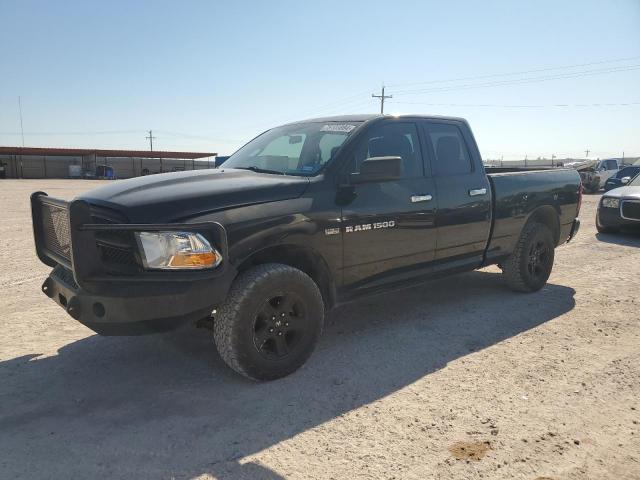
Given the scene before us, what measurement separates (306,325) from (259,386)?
0.52 meters

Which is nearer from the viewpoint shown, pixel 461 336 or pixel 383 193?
pixel 383 193

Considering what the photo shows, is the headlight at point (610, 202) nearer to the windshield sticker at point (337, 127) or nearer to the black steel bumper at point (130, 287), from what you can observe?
the windshield sticker at point (337, 127)

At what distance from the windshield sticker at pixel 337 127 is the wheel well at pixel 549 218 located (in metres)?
2.79

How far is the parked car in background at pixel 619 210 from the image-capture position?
31.0 feet

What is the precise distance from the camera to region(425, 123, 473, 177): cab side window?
4609mm

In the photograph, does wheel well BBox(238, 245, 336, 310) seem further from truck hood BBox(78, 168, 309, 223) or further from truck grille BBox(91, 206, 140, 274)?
truck grille BBox(91, 206, 140, 274)

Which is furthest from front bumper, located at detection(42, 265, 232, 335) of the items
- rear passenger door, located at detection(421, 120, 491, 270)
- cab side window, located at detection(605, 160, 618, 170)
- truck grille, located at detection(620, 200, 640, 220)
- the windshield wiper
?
cab side window, located at detection(605, 160, 618, 170)

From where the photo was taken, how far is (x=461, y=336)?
14.1ft

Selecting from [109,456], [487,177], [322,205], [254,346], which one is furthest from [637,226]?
[109,456]

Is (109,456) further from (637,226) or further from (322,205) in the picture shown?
(637,226)

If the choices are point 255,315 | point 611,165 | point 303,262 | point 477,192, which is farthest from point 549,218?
point 611,165

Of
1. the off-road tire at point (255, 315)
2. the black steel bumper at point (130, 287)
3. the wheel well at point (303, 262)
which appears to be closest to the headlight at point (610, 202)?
the wheel well at point (303, 262)

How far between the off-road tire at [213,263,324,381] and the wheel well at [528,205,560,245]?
3503mm

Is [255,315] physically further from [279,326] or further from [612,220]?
[612,220]
